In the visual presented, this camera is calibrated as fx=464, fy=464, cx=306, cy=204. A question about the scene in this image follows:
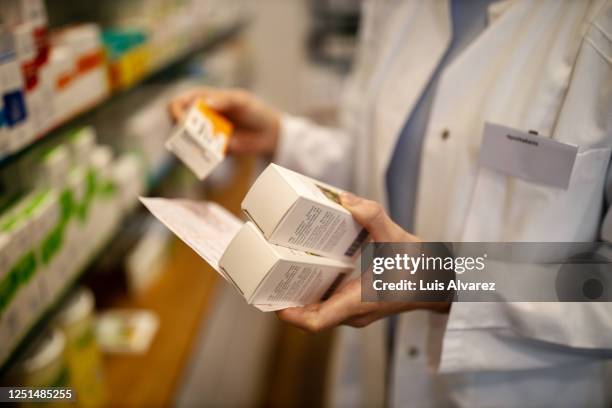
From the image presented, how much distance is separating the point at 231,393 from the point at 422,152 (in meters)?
1.28

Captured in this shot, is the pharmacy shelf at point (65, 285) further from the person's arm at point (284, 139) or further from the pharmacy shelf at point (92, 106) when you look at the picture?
the person's arm at point (284, 139)

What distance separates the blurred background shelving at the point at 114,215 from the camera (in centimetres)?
75

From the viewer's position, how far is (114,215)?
106cm

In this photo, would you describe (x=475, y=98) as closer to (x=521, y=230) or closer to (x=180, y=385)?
(x=521, y=230)

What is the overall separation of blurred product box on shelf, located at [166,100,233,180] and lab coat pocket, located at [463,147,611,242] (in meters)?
0.42

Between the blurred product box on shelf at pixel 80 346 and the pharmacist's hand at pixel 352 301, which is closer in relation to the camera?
the pharmacist's hand at pixel 352 301

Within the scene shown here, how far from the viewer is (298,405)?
1985mm

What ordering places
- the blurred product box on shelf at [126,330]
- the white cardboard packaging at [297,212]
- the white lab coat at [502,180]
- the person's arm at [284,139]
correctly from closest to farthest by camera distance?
the white cardboard packaging at [297,212] → the white lab coat at [502,180] → the person's arm at [284,139] → the blurred product box on shelf at [126,330]

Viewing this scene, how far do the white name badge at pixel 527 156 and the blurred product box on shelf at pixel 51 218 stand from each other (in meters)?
0.73

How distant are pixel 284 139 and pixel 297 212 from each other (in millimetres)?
564

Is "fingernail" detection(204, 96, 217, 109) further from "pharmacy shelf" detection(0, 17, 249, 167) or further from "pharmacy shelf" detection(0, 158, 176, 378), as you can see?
Result: "pharmacy shelf" detection(0, 158, 176, 378)

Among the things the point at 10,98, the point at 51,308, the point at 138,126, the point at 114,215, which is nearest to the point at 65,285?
the point at 51,308

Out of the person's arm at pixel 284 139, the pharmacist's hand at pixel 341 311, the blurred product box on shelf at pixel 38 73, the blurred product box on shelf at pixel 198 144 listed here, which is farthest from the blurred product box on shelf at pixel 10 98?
the pharmacist's hand at pixel 341 311

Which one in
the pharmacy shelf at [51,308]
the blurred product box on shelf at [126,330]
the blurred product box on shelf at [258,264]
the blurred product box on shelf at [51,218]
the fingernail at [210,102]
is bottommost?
the blurred product box on shelf at [126,330]
